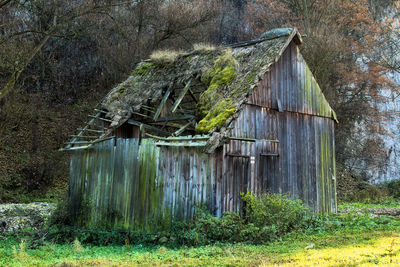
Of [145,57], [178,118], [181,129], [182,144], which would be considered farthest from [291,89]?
[145,57]

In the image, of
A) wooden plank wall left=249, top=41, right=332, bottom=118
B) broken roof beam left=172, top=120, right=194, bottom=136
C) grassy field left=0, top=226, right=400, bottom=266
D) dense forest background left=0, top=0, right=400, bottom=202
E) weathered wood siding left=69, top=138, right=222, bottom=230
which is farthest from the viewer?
dense forest background left=0, top=0, right=400, bottom=202

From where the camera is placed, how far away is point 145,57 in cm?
2952

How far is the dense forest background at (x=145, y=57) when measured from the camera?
2683 centimetres

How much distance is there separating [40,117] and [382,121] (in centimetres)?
2493

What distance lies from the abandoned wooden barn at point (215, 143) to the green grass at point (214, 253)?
1.76 metres

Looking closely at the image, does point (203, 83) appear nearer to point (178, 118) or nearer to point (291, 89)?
point (178, 118)

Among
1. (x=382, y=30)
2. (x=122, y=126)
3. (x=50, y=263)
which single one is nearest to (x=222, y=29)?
(x=382, y=30)

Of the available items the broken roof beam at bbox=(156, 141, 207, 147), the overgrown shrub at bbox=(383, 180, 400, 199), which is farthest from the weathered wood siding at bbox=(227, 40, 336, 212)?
the overgrown shrub at bbox=(383, 180, 400, 199)

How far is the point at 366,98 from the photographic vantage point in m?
31.6

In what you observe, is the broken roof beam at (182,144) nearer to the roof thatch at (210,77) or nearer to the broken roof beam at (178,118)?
the roof thatch at (210,77)

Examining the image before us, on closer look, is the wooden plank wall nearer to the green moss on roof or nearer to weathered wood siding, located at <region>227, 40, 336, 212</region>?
weathered wood siding, located at <region>227, 40, 336, 212</region>

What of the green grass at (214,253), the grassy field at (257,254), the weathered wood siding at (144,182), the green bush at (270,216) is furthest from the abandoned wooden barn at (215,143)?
the grassy field at (257,254)

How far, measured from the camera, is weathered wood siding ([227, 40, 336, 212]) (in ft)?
46.0

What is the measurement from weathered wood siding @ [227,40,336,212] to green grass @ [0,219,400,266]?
8.31 ft
